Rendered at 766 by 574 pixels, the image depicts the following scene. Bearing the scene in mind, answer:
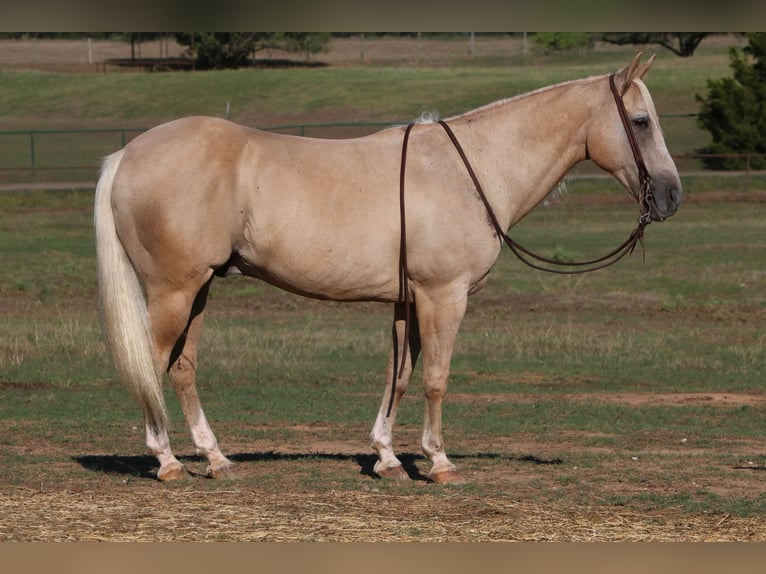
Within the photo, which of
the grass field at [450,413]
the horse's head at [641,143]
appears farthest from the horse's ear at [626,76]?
the grass field at [450,413]

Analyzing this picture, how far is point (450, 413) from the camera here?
1146 cm

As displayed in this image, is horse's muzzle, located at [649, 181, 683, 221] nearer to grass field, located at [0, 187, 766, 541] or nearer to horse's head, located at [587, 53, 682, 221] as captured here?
horse's head, located at [587, 53, 682, 221]

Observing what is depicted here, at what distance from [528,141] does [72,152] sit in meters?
37.1

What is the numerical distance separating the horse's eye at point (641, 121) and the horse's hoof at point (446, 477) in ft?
8.29

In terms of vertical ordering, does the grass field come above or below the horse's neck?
below

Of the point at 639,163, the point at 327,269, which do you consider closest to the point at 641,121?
the point at 639,163

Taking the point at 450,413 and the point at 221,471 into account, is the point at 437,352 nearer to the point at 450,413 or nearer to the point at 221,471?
the point at 221,471

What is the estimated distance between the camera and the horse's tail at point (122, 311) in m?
7.33

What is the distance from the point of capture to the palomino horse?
7352 mm

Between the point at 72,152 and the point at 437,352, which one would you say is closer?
the point at 437,352

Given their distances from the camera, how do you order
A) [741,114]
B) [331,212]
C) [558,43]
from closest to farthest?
[331,212] < [741,114] < [558,43]

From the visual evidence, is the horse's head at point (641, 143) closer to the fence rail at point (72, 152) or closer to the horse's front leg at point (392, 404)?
the horse's front leg at point (392, 404)

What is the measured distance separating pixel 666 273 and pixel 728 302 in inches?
106

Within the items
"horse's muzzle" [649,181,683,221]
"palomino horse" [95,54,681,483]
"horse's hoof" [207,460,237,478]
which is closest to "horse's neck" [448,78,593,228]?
"palomino horse" [95,54,681,483]
